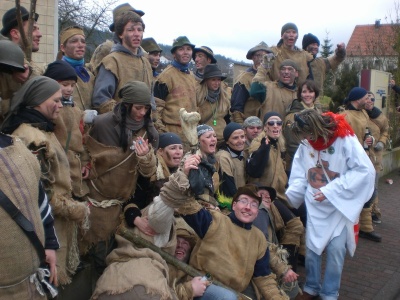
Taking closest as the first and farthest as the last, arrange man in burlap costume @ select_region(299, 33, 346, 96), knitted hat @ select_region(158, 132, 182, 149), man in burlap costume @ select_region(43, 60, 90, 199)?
1. man in burlap costume @ select_region(43, 60, 90, 199)
2. knitted hat @ select_region(158, 132, 182, 149)
3. man in burlap costume @ select_region(299, 33, 346, 96)

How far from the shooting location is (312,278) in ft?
15.2

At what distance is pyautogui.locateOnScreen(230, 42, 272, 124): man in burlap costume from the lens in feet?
20.7

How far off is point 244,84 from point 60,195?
4070 millimetres

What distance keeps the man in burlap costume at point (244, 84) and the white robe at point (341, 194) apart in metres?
1.81

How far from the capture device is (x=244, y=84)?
6.65 meters

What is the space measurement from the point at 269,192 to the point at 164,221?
5.53ft

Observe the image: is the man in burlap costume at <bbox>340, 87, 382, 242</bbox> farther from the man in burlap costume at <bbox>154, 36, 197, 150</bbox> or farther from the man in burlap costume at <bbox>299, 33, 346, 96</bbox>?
the man in burlap costume at <bbox>154, 36, 197, 150</bbox>

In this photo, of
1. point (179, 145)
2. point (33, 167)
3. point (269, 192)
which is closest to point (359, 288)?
point (269, 192)

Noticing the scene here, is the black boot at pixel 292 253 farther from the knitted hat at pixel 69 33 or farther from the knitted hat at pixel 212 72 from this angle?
the knitted hat at pixel 69 33

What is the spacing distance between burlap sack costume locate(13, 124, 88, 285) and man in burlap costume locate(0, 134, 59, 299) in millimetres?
448

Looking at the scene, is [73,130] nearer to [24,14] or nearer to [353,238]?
[24,14]

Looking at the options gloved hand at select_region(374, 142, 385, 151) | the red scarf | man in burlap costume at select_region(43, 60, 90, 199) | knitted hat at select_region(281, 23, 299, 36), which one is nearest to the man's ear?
man in burlap costume at select_region(43, 60, 90, 199)

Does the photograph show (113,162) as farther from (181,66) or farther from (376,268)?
(376,268)

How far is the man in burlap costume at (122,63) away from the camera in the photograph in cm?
443
